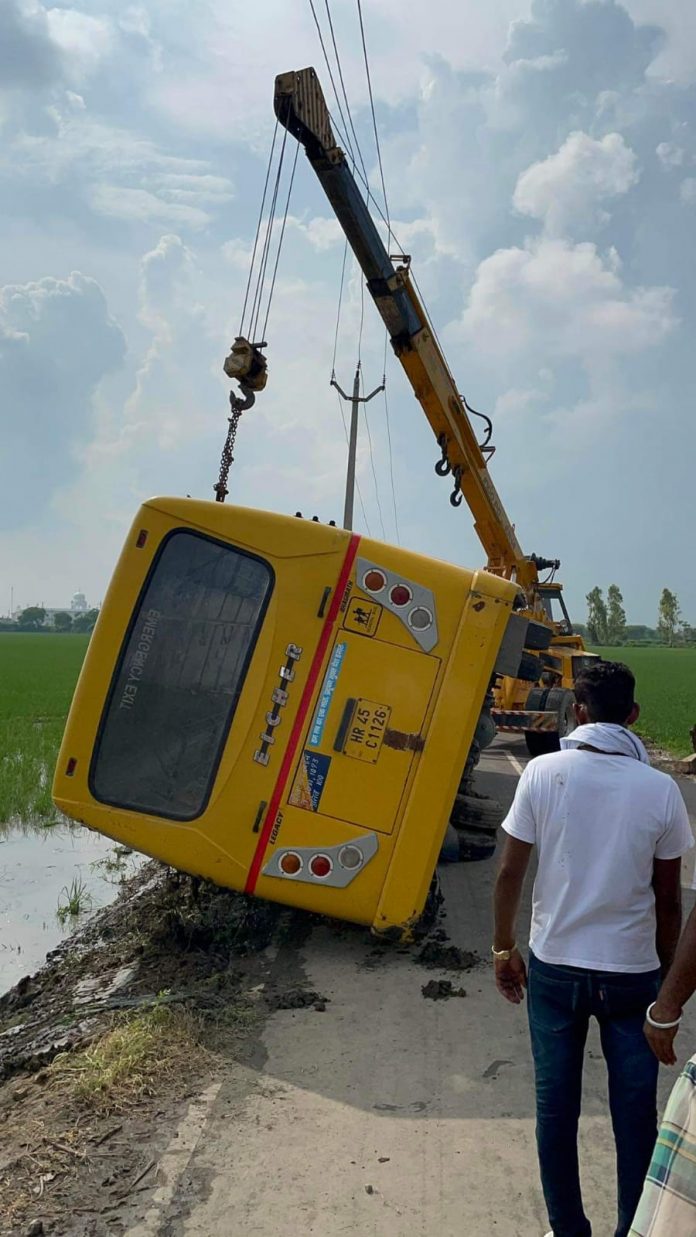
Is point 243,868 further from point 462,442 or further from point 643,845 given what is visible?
point 462,442

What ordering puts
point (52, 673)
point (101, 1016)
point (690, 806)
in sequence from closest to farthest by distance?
point (101, 1016)
point (690, 806)
point (52, 673)

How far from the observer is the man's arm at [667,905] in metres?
2.92

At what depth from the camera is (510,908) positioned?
3127mm

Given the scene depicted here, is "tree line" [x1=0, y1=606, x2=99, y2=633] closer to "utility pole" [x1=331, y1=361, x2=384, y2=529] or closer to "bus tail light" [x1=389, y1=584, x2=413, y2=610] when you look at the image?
"utility pole" [x1=331, y1=361, x2=384, y2=529]

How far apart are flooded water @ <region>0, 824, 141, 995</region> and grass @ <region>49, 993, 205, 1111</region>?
227cm

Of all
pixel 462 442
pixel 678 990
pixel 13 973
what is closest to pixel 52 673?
pixel 462 442

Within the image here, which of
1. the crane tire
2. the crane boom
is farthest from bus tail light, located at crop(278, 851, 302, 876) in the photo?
the crane boom

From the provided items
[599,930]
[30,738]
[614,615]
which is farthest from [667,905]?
[614,615]

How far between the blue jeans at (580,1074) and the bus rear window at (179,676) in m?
2.83

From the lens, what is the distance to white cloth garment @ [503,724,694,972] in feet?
9.42

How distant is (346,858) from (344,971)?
2.34 ft

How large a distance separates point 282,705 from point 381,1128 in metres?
2.24

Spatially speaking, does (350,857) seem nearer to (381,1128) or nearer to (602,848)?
(381,1128)

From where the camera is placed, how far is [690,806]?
11539 millimetres
